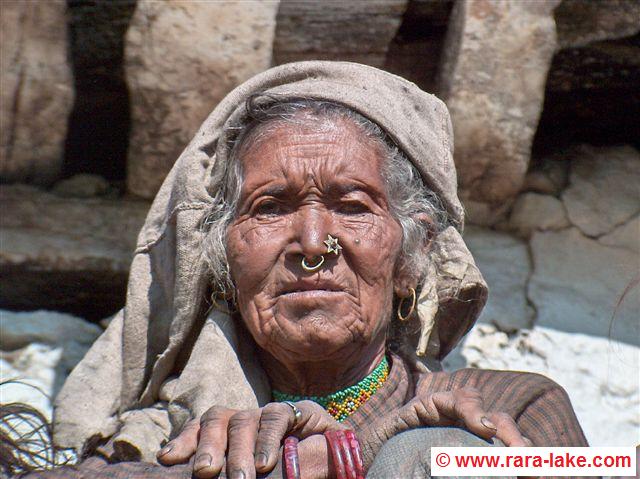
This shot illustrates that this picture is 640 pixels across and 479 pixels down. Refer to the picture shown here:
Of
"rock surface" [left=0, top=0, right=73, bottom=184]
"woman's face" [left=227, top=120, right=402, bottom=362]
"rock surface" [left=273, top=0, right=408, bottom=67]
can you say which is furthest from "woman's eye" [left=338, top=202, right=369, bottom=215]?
"rock surface" [left=0, top=0, right=73, bottom=184]

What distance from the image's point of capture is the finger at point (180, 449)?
236 centimetres

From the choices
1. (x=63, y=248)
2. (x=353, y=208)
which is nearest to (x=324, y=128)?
(x=353, y=208)

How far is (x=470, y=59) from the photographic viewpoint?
11.3ft

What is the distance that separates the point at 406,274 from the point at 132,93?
1.09 m

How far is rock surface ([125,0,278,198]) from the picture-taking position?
340 centimetres

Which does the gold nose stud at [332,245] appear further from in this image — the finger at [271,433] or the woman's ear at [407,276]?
the finger at [271,433]

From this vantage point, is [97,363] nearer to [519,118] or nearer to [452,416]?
[452,416]

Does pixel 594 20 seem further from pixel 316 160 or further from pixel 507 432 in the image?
pixel 507 432

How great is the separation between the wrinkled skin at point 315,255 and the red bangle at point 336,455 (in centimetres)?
46

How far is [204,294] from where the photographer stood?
3123 mm

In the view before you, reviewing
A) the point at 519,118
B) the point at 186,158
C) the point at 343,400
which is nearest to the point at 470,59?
the point at 519,118

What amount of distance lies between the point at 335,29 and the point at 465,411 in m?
1.59

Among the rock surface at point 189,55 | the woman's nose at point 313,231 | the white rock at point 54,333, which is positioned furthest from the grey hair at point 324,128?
the white rock at point 54,333

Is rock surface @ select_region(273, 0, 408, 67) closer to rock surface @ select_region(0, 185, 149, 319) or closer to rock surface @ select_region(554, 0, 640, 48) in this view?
rock surface @ select_region(554, 0, 640, 48)
